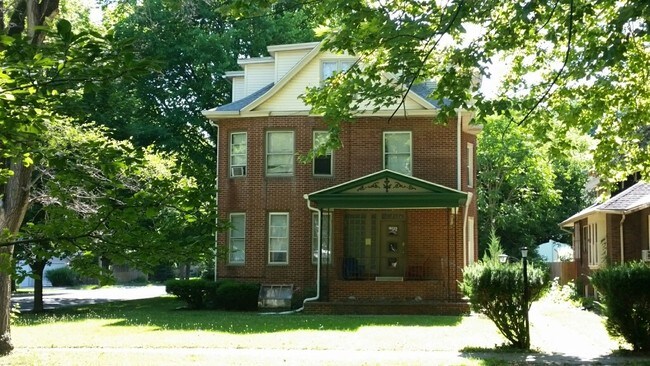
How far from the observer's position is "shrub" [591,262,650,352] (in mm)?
14211

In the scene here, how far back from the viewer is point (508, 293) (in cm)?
1462

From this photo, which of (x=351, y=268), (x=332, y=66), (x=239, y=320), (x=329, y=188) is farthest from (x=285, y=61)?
(x=239, y=320)

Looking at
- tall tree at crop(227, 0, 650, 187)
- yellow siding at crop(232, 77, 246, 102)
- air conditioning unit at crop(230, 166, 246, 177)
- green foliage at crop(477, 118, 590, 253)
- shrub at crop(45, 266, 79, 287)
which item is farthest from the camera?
shrub at crop(45, 266, 79, 287)

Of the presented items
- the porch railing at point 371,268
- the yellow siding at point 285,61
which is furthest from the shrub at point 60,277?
the porch railing at point 371,268

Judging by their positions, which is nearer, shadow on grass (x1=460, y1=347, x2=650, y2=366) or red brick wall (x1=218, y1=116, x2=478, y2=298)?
shadow on grass (x1=460, y1=347, x2=650, y2=366)

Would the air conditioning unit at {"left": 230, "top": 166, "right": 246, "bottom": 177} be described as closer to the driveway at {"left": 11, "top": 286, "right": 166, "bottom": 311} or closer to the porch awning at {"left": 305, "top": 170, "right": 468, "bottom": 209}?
the porch awning at {"left": 305, "top": 170, "right": 468, "bottom": 209}

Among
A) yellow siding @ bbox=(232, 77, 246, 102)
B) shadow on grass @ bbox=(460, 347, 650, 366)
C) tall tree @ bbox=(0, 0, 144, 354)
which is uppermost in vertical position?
yellow siding @ bbox=(232, 77, 246, 102)

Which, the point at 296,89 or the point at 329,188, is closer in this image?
the point at 329,188

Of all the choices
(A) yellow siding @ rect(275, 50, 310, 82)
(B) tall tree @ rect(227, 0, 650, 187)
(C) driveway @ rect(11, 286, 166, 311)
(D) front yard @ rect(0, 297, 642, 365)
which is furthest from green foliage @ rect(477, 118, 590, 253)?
(B) tall tree @ rect(227, 0, 650, 187)

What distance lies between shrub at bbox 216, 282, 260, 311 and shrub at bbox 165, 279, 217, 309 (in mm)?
621

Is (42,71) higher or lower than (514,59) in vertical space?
lower

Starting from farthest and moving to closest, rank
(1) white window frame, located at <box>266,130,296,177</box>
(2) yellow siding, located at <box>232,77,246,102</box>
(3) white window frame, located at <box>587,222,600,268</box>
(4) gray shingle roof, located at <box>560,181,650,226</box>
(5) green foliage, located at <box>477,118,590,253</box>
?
(5) green foliage, located at <box>477,118,590,253</box> → (3) white window frame, located at <box>587,222,600,268</box> → (2) yellow siding, located at <box>232,77,246,102</box> → (1) white window frame, located at <box>266,130,296,177</box> → (4) gray shingle roof, located at <box>560,181,650,226</box>

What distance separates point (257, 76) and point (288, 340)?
50.2 ft

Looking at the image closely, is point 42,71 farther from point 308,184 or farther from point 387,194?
point 308,184
